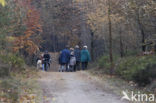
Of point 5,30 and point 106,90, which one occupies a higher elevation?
point 5,30

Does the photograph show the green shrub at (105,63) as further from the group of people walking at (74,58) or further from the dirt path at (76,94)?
the dirt path at (76,94)

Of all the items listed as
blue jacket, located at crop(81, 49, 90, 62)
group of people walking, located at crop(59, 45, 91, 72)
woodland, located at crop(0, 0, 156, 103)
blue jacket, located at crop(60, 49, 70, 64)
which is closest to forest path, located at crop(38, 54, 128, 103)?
woodland, located at crop(0, 0, 156, 103)

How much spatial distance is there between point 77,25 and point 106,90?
76.0 feet

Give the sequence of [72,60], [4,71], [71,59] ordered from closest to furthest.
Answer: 1. [4,71]
2. [72,60]
3. [71,59]

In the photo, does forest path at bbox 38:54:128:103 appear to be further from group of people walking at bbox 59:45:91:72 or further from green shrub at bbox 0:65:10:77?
group of people walking at bbox 59:45:91:72

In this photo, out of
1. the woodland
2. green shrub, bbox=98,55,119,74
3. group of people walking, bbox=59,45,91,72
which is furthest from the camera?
group of people walking, bbox=59,45,91,72

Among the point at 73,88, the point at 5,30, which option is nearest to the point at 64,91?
the point at 73,88

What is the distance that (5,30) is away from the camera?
42.5 feet

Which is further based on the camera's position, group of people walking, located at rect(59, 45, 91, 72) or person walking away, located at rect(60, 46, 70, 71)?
person walking away, located at rect(60, 46, 70, 71)

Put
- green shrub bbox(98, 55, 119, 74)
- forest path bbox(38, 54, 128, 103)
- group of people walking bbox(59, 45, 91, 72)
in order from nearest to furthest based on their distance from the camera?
1. forest path bbox(38, 54, 128, 103)
2. green shrub bbox(98, 55, 119, 74)
3. group of people walking bbox(59, 45, 91, 72)

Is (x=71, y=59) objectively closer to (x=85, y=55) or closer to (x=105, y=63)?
(x=85, y=55)

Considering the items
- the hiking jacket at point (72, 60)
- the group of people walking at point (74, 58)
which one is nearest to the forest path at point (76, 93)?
the group of people walking at point (74, 58)

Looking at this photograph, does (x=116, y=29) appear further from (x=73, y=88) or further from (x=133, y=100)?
(x=133, y=100)

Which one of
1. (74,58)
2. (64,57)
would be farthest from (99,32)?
(64,57)
